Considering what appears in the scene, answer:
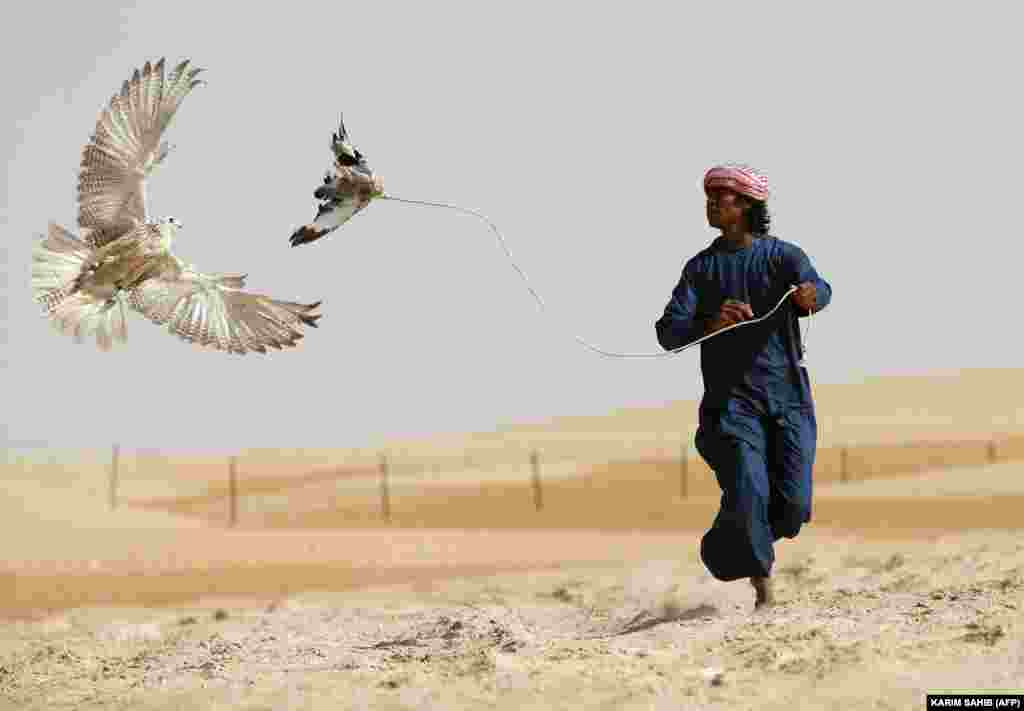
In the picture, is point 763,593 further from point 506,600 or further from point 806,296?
point 506,600

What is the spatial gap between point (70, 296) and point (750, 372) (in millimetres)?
3267

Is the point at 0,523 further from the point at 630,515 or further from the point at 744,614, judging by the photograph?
the point at 744,614

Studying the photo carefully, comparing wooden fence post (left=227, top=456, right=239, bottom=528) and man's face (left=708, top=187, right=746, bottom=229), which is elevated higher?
man's face (left=708, top=187, right=746, bottom=229)

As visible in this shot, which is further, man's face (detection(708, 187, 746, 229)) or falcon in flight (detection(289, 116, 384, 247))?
man's face (detection(708, 187, 746, 229))

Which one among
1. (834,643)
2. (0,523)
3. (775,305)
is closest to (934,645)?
(834,643)

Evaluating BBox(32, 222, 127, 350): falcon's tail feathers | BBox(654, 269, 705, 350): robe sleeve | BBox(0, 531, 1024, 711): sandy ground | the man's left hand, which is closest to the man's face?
BBox(654, 269, 705, 350): robe sleeve

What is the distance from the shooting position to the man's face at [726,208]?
848cm

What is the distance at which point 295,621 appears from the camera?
39.3 ft

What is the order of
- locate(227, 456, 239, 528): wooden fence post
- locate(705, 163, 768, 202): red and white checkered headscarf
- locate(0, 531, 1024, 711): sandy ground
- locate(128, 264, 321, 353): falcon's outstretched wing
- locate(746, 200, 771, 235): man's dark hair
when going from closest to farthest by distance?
locate(0, 531, 1024, 711): sandy ground → locate(128, 264, 321, 353): falcon's outstretched wing → locate(705, 163, 768, 202): red and white checkered headscarf → locate(746, 200, 771, 235): man's dark hair → locate(227, 456, 239, 528): wooden fence post

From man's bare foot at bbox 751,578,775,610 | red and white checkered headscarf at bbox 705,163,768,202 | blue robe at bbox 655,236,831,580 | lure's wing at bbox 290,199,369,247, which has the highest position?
red and white checkered headscarf at bbox 705,163,768,202

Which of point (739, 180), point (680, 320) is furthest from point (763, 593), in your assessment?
point (739, 180)

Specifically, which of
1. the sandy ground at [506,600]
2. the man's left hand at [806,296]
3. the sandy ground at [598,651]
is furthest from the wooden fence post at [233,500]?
the man's left hand at [806,296]

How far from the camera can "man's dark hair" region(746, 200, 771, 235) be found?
338 inches

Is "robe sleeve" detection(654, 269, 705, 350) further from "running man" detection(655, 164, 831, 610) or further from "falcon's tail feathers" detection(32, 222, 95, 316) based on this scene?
"falcon's tail feathers" detection(32, 222, 95, 316)
